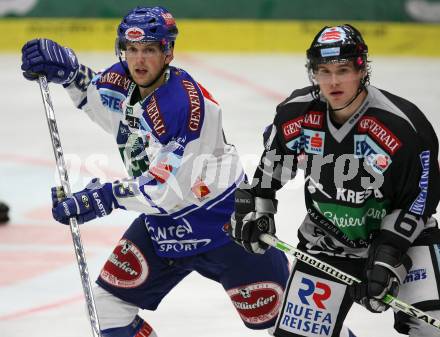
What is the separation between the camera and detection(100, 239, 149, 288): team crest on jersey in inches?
151

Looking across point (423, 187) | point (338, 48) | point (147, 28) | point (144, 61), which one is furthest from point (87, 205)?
point (423, 187)

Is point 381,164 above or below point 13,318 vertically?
above

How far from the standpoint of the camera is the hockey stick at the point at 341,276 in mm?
3168

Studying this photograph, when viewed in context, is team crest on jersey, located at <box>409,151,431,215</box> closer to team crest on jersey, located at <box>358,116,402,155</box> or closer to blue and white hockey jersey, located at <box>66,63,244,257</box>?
team crest on jersey, located at <box>358,116,402,155</box>

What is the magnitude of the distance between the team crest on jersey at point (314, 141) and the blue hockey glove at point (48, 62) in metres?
1.18

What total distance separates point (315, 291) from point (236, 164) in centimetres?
72

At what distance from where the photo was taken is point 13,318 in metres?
4.68

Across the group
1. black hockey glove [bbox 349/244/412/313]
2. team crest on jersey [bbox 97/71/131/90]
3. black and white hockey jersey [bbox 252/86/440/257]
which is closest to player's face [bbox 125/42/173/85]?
team crest on jersey [bbox 97/71/131/90]

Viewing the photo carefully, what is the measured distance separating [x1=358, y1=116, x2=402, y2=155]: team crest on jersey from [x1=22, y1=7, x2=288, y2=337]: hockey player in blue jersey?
69 centimetres

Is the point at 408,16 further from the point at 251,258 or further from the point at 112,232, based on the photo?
the point at 251,258

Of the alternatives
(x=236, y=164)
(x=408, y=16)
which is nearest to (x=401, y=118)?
(x=236, y=164)

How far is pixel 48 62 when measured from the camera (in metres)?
4.09

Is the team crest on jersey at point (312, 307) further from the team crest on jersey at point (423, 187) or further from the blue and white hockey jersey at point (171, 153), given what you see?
the blue and white hockey jersey at point (171, 153)

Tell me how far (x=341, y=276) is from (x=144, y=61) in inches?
42.1
